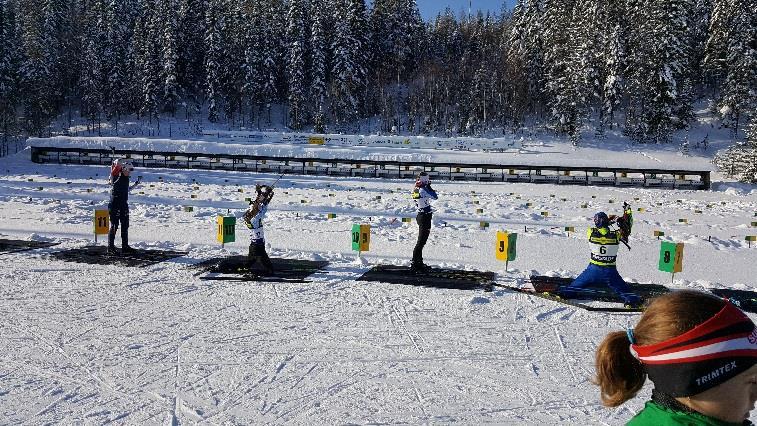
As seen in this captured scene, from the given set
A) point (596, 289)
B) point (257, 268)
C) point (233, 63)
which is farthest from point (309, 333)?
point (233, 63)

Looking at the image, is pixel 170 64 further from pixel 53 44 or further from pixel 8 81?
pixel 53 44

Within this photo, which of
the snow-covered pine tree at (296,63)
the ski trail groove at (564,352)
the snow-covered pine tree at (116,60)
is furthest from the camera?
the snow-covered pine tree at (116,60)

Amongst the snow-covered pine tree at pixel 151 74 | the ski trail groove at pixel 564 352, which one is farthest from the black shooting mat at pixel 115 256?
the snow-covered pine tree at pixel 151 74

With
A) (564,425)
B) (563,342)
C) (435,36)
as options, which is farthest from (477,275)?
(435,36)

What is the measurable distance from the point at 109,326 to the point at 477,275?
777cm

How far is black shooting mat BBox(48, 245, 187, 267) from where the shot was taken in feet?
42.4

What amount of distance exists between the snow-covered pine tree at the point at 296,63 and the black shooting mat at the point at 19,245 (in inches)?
2293

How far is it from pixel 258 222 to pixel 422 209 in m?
3.74

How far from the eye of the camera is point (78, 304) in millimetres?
9555

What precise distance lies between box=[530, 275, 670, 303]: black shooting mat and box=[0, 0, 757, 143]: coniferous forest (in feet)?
152

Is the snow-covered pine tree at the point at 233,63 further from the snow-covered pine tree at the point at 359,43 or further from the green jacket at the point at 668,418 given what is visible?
the green jacket at the point at 668,418

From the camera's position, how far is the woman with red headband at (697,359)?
186 cm

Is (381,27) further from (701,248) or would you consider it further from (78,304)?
(78,304)

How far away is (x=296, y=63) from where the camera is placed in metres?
70.7
